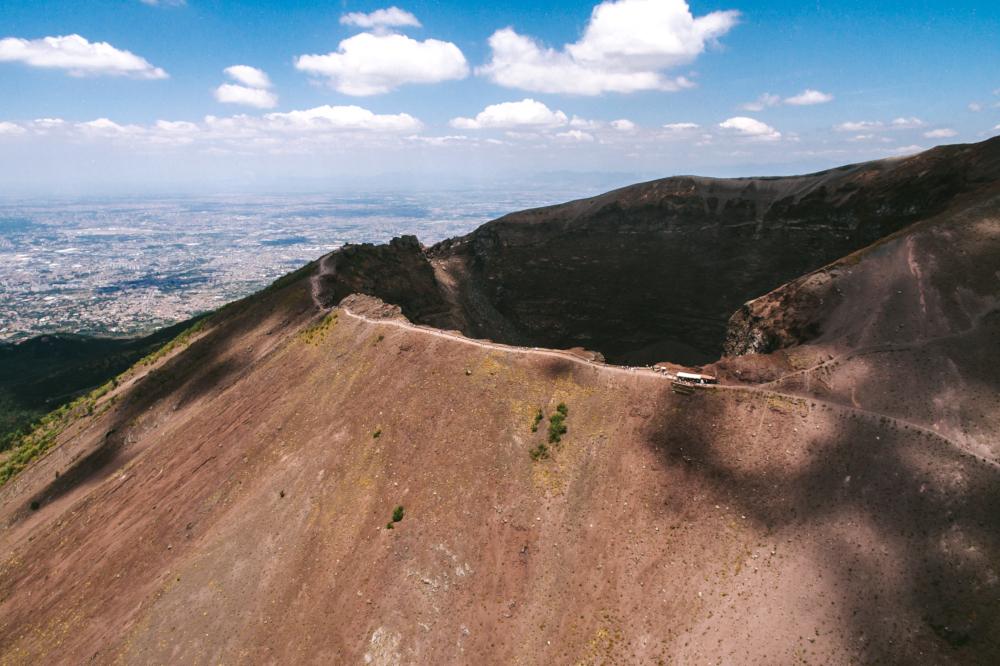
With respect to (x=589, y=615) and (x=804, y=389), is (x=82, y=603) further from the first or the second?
(x=804, y=389)

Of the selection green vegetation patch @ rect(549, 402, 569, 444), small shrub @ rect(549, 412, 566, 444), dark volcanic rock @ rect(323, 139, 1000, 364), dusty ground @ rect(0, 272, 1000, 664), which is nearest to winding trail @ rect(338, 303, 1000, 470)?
dusty ground @ rect(0, 272, 1000, 664)

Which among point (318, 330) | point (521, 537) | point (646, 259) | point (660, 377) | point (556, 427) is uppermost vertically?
point (646, 259)

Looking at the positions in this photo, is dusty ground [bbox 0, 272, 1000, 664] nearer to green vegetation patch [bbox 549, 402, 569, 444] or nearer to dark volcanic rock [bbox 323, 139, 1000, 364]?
green vegetation patch [bbox 549, 402, 569, 444]

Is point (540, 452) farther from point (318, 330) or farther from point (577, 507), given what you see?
point (318, 330)

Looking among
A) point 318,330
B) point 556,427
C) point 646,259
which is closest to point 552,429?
point 556,427

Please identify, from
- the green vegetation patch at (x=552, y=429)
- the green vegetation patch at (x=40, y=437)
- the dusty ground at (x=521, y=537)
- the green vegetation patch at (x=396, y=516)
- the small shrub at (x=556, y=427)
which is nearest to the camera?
the dusty ground at (x=521, y=537)

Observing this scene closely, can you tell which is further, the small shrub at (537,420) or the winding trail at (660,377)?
the small shrub at (537,420)

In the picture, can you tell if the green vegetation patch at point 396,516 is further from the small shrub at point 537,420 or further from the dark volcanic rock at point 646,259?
the dark volcanic rock at point 646,259

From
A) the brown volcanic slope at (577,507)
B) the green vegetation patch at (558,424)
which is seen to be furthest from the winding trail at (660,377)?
the green vegetation patch at (558,424)
